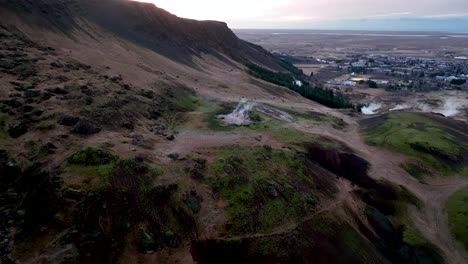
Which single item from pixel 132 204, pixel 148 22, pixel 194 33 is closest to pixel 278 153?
pixel 132 204

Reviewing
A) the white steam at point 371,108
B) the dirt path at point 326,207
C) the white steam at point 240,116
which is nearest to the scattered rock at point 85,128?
the white steam at point 240,116

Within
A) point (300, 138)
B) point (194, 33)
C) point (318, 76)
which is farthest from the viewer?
point (318, 76)

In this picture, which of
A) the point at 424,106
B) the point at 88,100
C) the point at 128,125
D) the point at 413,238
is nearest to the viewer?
the point at 413,238

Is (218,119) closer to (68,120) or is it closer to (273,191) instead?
(273,191)

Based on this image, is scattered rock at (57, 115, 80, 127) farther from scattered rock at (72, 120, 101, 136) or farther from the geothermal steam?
the geothermal steam

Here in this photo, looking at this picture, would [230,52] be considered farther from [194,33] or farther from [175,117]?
[175,117]

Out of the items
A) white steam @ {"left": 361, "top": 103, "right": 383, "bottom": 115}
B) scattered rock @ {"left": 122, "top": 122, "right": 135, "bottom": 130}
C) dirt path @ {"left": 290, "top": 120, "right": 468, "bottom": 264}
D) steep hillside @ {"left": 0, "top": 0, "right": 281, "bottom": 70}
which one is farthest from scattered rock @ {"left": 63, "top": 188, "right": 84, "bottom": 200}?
white steam @ {"left": 361, "top": 103, "right": 383, "bottom": 115}

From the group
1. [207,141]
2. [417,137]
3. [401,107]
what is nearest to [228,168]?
[207,141]

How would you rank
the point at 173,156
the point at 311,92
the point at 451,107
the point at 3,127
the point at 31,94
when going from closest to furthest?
the point at 3,127, the point at 173,156, the point at 31,94, the point at 311,92, the point at 451,107
